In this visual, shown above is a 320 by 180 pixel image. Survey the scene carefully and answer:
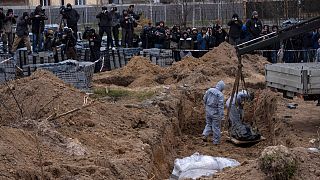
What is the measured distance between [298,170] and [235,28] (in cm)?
1728

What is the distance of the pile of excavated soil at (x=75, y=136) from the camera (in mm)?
10883

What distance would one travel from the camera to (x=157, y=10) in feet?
145

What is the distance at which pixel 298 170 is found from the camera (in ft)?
32.6

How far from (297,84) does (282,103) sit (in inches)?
164

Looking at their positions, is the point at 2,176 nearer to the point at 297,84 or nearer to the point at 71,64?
the point at 297,84

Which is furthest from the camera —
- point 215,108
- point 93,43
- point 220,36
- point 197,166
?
point 220,36

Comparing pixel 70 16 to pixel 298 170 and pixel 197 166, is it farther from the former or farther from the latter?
pixel 298 170

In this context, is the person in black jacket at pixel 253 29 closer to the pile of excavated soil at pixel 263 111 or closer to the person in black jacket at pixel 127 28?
the pile of excavated soil at pixel 263 111

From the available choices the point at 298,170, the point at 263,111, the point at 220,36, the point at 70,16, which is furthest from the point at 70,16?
the point at 298,170

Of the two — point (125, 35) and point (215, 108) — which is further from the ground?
point (125, 35)

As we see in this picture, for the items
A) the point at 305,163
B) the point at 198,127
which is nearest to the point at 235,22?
the point at 198,127

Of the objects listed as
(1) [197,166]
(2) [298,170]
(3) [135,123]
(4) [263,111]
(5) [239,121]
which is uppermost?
(2) [298,170]

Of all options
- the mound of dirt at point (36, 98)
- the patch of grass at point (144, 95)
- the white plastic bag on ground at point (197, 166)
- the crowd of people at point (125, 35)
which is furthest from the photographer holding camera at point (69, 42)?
the white plastic bag on ground at point (197, 166)

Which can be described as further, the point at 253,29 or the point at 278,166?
the point at 253,29
